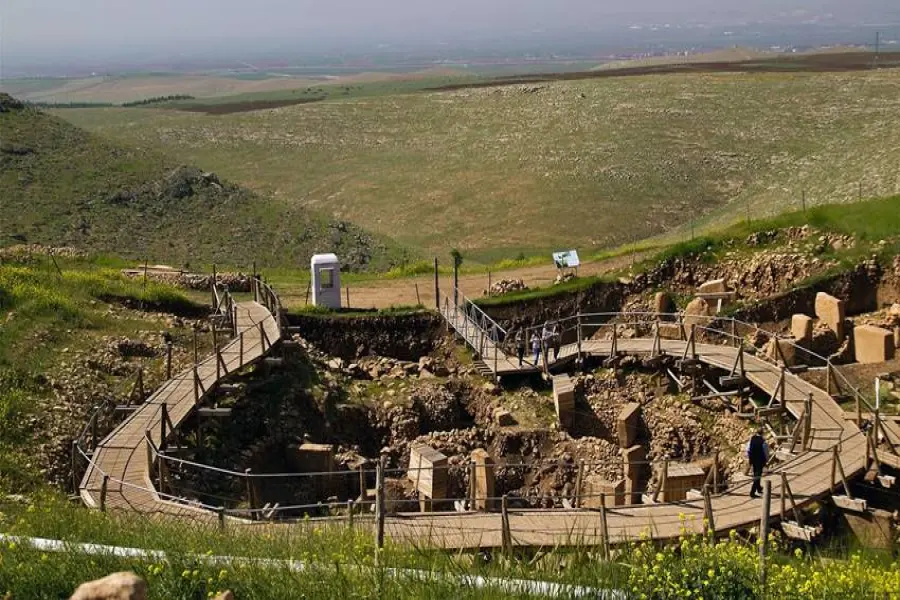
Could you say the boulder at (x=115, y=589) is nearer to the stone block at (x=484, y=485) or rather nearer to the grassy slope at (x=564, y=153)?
the stone block at (x=484, y=485)

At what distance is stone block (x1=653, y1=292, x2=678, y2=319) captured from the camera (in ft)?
100

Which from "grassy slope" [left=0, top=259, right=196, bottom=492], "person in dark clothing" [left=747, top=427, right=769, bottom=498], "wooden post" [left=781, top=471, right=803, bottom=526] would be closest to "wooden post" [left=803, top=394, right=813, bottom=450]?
"person in dark clothing" [left=747, top=427, right=769, bottom=498]

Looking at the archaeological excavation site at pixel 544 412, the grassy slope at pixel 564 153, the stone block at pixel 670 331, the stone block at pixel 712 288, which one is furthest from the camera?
the grassy slope at pixel 564 153

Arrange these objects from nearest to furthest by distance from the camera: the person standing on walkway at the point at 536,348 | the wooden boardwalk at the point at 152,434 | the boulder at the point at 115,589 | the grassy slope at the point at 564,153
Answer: the boulder at the point at 115,589 < the wooden boardwalk at the point at 152,434 < the person standing on walkway at the point at 536,348 < the grassy slope at the point at 564,153

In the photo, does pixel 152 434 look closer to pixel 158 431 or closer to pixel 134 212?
pixel 158 431

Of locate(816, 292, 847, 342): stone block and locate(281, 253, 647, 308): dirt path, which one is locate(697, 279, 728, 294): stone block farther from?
locate(281, 253, 647, 308): dirt path

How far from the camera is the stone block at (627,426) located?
960 inches

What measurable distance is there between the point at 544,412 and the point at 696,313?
6069 millimetres

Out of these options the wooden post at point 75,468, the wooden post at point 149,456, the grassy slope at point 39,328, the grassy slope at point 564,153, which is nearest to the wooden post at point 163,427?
the wooden post at point 149,456

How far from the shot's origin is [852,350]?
26688mm

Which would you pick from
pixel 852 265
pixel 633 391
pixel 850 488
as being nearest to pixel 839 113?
pixel 852 265

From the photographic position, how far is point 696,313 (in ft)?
93.5

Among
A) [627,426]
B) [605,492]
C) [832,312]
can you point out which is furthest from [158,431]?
[832,312]

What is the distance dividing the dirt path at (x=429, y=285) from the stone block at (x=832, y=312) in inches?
300
